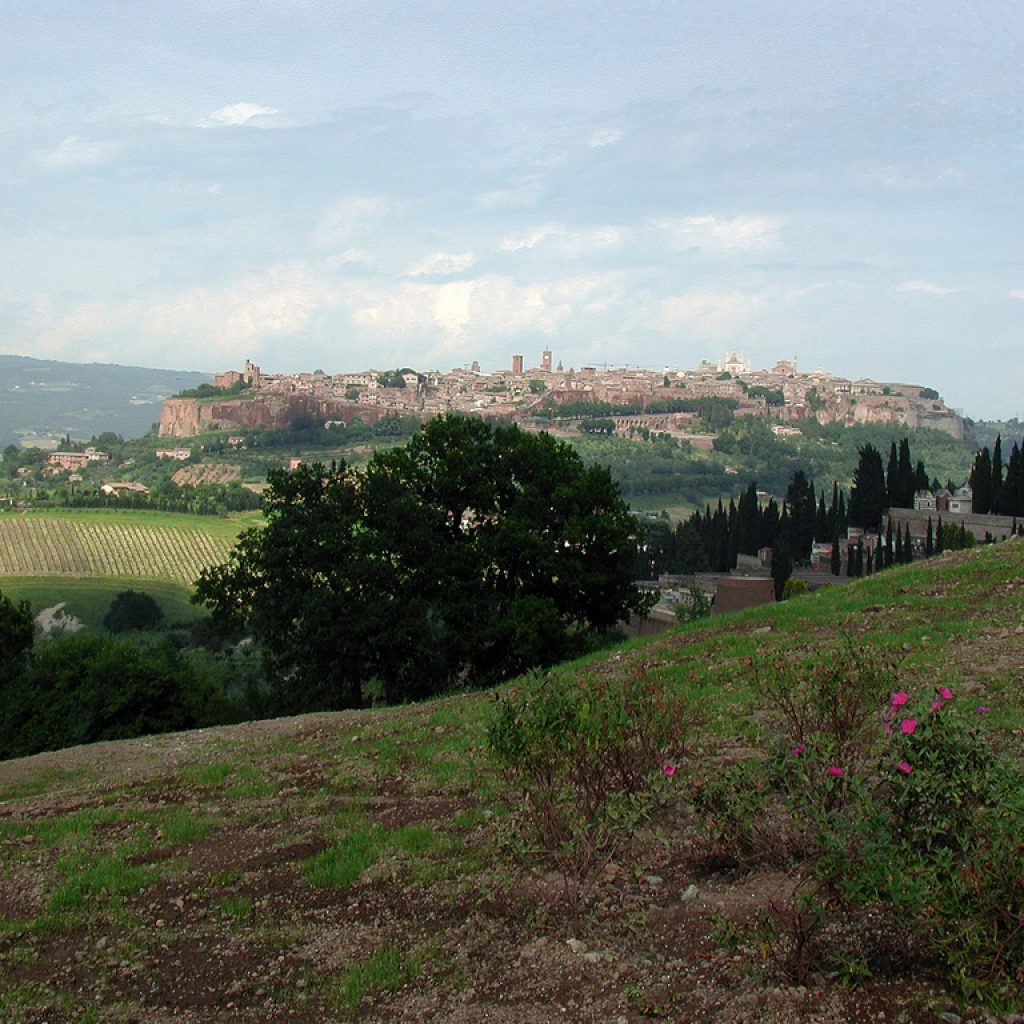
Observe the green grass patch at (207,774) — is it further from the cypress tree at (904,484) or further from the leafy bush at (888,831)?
the cypress tree at (904,484)

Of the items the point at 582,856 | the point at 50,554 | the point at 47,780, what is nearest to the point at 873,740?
the point at 582,856

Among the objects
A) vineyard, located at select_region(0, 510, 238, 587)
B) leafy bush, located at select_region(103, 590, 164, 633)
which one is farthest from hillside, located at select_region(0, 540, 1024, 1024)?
vineyard, located at select_region(0, 510, 238, 587)

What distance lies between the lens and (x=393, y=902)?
6266 mm

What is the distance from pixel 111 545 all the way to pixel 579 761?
8450 cm

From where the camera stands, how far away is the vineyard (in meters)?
76.5

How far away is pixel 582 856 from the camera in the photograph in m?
5.87

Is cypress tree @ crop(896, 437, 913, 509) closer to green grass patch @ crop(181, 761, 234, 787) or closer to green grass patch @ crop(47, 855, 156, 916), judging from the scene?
green grass patch @ crop(181, 761, 234, 787)

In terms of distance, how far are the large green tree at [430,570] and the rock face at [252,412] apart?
154 m

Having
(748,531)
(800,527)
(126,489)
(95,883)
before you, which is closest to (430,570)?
(95,883)

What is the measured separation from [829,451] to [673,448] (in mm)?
30718

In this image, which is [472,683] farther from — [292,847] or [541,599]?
[292,847]

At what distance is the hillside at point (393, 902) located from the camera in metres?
4.86

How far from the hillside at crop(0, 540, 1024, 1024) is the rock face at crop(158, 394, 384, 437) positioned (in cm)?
16884

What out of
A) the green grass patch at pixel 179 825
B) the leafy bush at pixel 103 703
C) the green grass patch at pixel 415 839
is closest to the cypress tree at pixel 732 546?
the leafy bush at pixel 103 703
